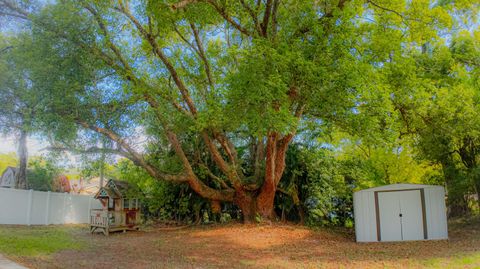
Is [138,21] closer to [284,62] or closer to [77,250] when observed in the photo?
[284,62]

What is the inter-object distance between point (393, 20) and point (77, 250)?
12.6 m

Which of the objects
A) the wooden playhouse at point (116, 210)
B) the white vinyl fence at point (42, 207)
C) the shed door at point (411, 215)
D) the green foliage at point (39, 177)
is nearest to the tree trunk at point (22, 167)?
the green foliage at point (39, 177)

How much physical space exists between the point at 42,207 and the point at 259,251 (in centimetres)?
1315

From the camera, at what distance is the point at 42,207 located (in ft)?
61.8

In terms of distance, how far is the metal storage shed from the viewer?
1334 centimetres

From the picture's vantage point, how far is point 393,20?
1332 cm

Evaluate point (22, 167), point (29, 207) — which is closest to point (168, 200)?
point (29, 207)

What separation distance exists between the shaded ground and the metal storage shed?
2.72ft

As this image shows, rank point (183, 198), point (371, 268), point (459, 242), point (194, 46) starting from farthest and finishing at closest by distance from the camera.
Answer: point (183, 198) → point (194, 46) → point (459, 242) → point (371, 268)

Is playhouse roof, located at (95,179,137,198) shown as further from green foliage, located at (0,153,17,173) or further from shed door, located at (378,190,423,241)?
green foliage, located at (0,153,17,173)

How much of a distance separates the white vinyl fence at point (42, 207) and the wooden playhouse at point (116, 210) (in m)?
4.13

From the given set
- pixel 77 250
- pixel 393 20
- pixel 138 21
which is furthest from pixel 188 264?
pixel 393 20

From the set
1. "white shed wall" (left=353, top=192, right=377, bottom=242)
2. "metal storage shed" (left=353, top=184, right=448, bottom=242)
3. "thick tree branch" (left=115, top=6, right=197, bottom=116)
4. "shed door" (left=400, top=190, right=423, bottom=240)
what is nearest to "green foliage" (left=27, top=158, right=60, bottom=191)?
"thick tree branch" (left=115, top=6, right=197, bottom=116)

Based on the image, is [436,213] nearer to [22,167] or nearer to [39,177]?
[22,167]
